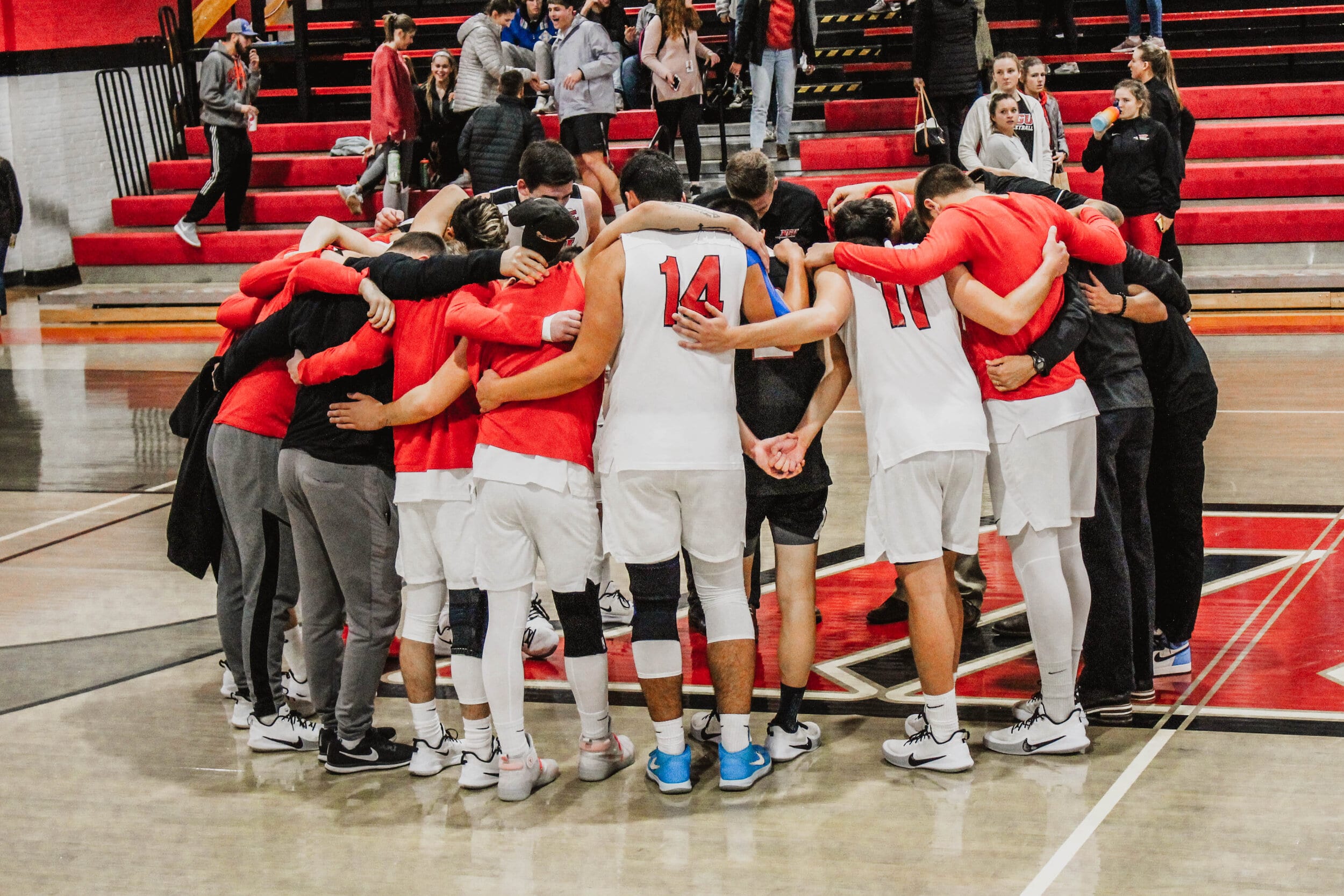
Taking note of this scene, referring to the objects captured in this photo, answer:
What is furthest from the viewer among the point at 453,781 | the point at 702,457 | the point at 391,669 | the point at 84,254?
the point at 84,254

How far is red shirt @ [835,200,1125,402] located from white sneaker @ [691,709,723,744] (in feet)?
4.11

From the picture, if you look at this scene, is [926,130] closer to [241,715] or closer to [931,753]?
[931,753]

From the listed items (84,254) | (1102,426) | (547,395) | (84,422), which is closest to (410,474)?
(547,395)

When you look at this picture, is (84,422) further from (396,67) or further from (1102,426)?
(1102,426)

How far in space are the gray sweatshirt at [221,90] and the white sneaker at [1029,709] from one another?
1097cm

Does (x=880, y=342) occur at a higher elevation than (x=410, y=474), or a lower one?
higher

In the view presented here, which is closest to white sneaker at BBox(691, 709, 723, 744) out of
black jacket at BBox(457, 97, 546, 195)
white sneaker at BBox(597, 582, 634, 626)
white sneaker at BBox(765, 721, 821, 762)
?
white sneaker at BBox(765, 721, 821, 762)

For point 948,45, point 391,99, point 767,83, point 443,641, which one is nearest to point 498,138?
point 391,99

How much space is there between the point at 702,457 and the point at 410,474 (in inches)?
32.6

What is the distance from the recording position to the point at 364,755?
4227mm

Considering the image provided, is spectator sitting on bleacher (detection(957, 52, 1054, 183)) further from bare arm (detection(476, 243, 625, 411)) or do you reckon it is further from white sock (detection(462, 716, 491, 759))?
white sock (detection(462, 716, 491, 759))

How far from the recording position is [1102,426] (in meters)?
4.38

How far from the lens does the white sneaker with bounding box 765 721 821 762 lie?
420cm

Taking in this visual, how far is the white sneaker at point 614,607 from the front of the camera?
558 cm
